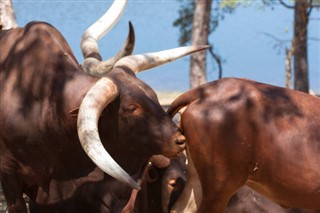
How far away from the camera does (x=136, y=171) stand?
249 inches

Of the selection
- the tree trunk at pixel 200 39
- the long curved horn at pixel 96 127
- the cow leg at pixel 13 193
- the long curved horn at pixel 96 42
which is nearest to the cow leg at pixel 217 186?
the long curved horn at pixel 96 127

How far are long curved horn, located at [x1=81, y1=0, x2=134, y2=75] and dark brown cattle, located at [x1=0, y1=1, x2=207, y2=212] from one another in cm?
3

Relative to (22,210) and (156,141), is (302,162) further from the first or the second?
(22,210)

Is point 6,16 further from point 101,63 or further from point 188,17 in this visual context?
point 188,17

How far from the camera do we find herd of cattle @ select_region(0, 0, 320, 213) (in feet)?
20.1

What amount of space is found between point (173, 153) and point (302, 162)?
42.4 inches

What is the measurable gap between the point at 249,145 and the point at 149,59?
38.7 inches

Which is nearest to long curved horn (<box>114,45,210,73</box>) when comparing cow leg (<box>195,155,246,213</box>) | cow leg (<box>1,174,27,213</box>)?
cow leg (<box>195,155,246,213</box>)

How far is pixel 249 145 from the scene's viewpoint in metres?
6.50

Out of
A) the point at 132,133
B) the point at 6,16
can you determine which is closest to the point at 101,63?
the point at 132,133

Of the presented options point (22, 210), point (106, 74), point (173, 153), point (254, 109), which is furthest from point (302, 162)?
point (22, 210)

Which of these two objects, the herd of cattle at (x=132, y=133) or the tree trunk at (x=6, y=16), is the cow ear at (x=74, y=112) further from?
the tree trunk at (x=6, y=16)

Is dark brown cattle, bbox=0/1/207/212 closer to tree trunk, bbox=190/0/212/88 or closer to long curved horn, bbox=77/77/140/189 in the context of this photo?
long curved horn, bbox=77/77/140/189

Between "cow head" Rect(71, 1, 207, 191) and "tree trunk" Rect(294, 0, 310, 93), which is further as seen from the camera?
"tree trunk" Rect(294, 0, 310, 93)
